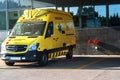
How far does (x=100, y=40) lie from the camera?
24.7 meters

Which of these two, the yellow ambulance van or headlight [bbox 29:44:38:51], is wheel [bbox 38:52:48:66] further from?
headlight [bbox 29:44:38:51]

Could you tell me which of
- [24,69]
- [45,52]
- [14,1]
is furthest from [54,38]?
[14,1]

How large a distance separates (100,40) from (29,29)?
675 cm

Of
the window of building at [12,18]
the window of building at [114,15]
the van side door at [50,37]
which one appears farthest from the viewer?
the window of building at [12,18]

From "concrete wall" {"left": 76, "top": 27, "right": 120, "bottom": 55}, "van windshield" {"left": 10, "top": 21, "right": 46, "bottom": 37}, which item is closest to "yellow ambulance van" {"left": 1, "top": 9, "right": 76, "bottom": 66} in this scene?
"van windshield" {"left": 10, "top": 21, "right": 46, "bottom": 37}

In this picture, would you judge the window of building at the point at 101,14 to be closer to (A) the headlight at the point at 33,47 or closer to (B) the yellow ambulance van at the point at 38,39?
(B) the yellow ambulance van at the point at 38,39

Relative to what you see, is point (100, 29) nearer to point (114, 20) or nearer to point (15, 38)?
point (114, 20)

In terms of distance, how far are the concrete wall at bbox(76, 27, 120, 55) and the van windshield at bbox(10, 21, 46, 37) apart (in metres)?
6.24

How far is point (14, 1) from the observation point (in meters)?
27.3

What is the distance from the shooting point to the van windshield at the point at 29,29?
18.8m
